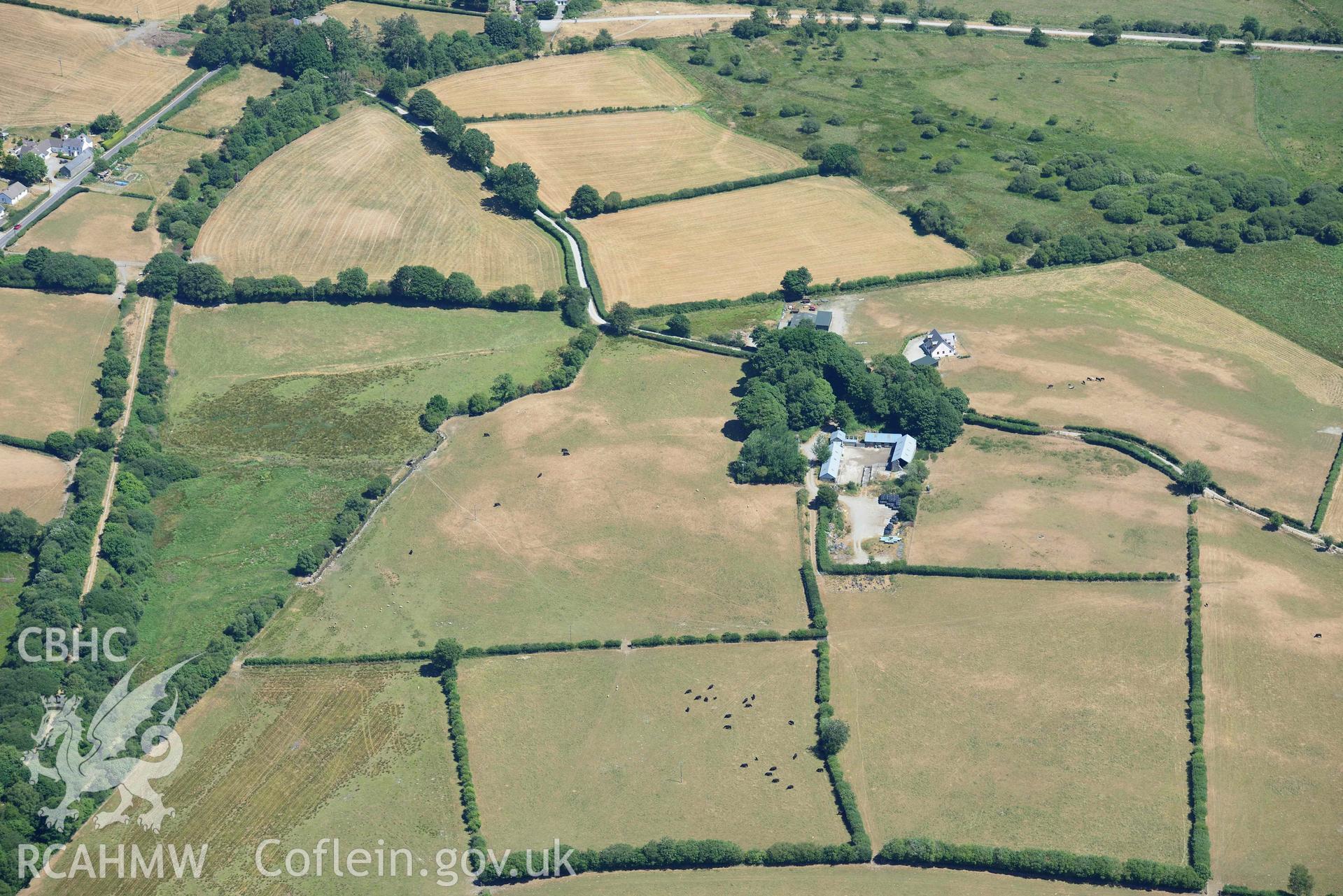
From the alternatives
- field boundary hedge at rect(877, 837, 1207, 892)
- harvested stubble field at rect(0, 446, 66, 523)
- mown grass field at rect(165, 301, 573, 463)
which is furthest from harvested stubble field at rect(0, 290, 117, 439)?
field boundary hedge at rect(877, 837, 1207, 892)

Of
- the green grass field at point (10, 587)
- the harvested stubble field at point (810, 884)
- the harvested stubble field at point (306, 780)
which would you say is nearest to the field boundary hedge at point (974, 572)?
the harvested stubble field at point (810, 884)

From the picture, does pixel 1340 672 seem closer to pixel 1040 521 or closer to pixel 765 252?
pixel 1040 521

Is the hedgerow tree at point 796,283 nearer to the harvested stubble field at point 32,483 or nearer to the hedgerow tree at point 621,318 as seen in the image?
the hedgerow tree at point 621,318

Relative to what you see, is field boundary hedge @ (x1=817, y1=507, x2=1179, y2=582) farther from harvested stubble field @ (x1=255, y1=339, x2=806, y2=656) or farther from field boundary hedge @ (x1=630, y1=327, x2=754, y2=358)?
field boundary hedge @ (x1=630, y1=327, x2=754, y2=358)

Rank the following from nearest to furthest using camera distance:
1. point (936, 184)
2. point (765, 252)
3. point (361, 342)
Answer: point (361, 342)
point (765, 252)
point (936, 184)

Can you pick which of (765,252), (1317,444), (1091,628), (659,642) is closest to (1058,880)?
(1091,628)

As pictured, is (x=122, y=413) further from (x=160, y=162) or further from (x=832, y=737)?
(x=832, y=737)
